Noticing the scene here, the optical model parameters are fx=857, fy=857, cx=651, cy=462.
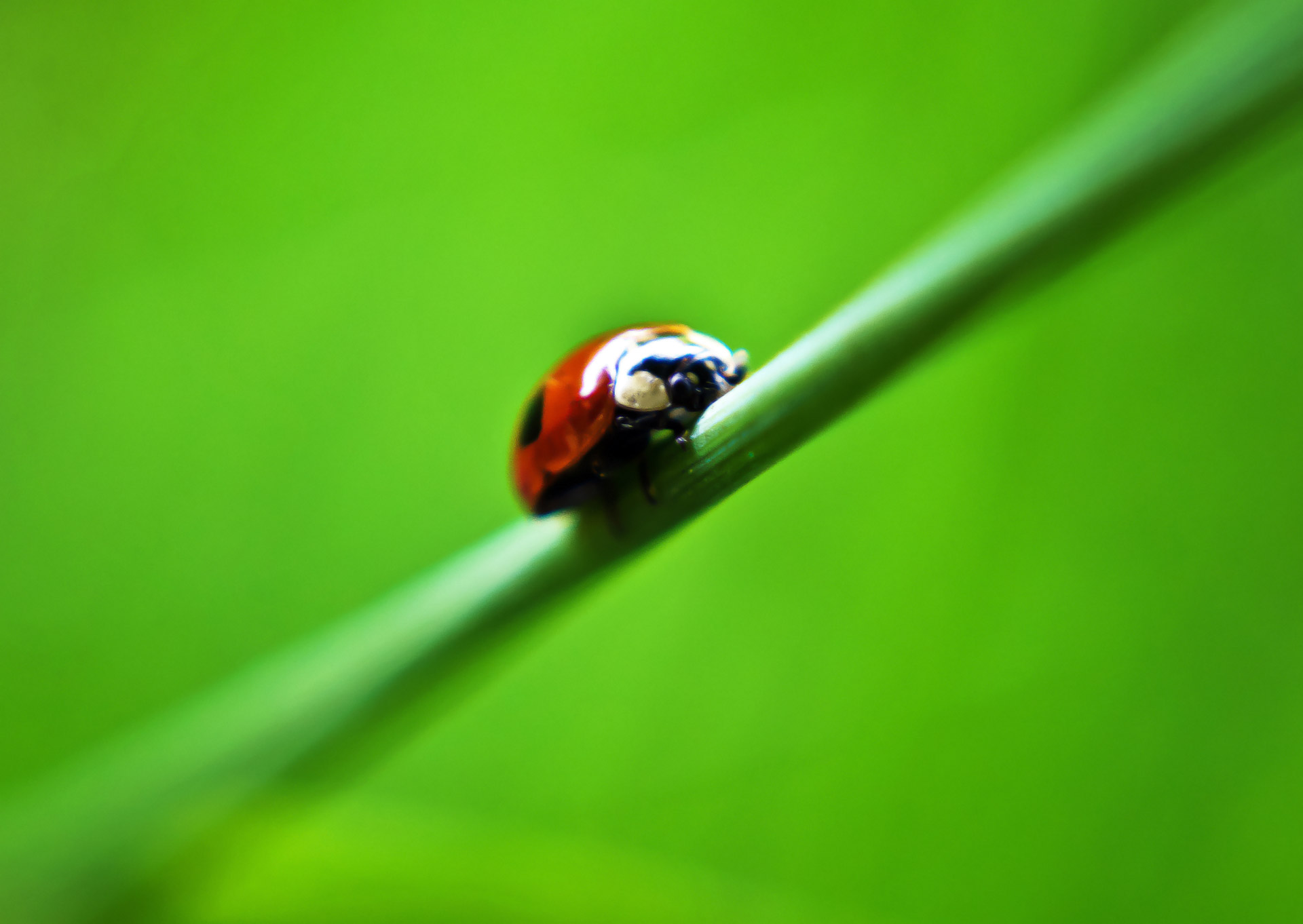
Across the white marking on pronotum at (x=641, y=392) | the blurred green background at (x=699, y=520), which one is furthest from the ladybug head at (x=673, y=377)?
the blurred green background at (x=699, y=520)

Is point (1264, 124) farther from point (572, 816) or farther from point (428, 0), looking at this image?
point (428, 0)

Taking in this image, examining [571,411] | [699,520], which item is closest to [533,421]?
[571,411]

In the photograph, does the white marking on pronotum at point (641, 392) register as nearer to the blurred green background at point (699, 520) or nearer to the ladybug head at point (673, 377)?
the ladybug head at point (673, 377)

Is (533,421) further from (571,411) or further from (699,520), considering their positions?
(699,520)

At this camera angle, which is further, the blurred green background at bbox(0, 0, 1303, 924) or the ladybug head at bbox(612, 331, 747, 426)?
the blurred green background at bbox(0, 0, 1303, 924)

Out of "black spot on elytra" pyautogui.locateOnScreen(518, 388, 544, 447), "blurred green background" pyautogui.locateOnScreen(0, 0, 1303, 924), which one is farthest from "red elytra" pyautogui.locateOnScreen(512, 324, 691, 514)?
"blurred green background" pyautogui.locateOnScreen(0, 0, 1303, 924)

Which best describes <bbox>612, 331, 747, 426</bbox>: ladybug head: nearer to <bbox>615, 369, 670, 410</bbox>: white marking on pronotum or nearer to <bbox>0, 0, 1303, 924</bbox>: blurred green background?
<bbox>615, 369, 670, 410</bbox>: white marking on pronotum
